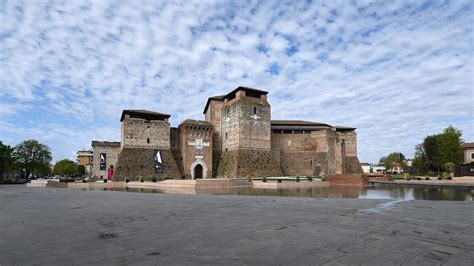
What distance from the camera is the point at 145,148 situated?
36.9m

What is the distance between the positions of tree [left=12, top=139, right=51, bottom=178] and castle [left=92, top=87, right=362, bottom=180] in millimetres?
16808

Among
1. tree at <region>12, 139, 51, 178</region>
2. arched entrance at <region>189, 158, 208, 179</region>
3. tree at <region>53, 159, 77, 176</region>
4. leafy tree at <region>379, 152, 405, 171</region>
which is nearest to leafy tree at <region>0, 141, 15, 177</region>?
tree at <region>12, 139, 51, 178</region>

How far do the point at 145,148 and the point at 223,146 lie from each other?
1069 cm

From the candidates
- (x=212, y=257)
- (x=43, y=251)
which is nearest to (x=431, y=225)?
(x=212, y=257)

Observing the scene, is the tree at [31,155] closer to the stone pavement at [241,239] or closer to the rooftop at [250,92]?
the rooftop at [250,92]

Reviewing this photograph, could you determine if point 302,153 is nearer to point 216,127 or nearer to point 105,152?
point 216,127

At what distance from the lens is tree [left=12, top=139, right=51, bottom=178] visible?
5050cm

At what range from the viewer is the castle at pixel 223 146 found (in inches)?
1422

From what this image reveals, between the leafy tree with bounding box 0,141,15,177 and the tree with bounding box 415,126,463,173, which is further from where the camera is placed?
the tree with bounding box 415,126,463,173

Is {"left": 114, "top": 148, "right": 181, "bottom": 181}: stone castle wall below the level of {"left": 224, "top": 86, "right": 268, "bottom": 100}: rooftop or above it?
below

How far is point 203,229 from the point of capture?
5.86m

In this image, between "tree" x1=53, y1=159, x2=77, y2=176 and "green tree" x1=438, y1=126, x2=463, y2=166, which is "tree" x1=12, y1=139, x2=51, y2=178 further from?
Result: "green tree" x1=438, y1=126, x2=463, y2=166

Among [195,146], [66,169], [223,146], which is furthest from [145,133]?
[66,169]

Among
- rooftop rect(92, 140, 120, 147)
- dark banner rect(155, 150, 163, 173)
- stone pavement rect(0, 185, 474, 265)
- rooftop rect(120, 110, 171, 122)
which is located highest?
rooftop rect(120, 110, 171, 122)
